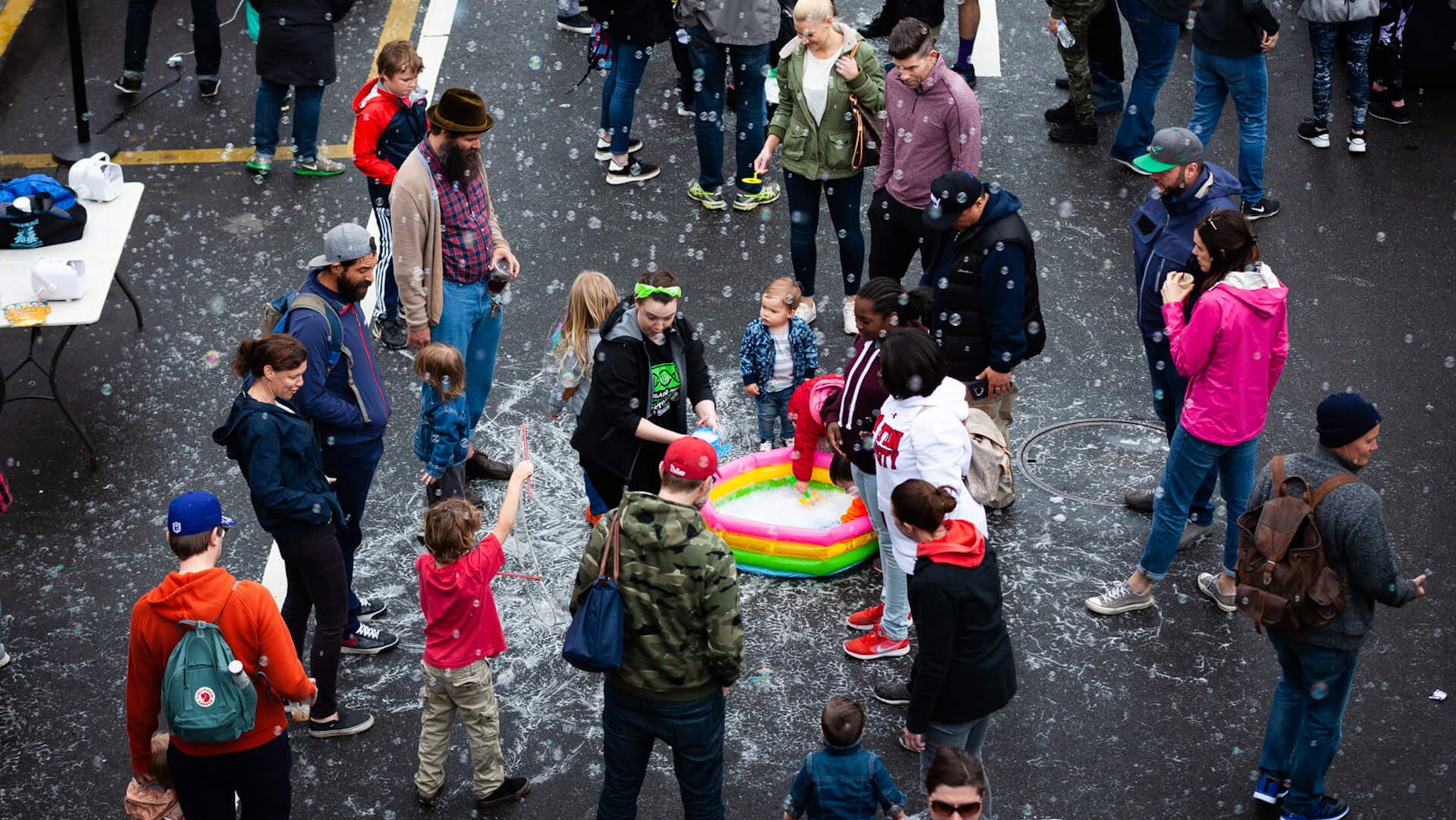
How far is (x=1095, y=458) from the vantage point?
780 centimetres

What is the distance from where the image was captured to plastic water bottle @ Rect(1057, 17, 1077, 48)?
10406 mm

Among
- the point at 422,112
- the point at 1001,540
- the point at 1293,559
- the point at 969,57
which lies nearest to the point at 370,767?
the point at 1001,540

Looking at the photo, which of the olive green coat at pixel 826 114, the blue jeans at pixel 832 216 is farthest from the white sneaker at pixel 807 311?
the olive green coat at pixel 826 114

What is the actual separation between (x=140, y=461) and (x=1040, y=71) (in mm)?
7347

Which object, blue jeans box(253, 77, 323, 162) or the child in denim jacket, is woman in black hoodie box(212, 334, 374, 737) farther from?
blue jeans box(253, 77, 323, 162)

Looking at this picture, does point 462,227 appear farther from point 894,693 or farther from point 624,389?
point 894,693

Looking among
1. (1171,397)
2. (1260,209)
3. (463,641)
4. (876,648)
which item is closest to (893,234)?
(1171,397)

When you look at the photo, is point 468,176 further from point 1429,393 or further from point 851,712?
point 1429,393

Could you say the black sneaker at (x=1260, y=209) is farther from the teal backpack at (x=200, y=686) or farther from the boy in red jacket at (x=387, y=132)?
the teal backpack at (x=200, y=686)

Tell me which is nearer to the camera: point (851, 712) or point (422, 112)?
point (851, 712)

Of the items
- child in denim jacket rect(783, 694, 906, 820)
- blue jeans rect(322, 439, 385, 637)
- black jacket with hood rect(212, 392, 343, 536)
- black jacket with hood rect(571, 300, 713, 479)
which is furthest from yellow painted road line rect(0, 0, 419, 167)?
child in denim jacket rect(783, 694, 906, 820)

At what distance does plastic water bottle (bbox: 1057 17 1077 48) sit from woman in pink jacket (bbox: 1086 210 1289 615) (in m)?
4.53

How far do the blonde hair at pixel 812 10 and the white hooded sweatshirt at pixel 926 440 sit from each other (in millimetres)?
3102

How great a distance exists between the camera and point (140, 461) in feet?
25.5
